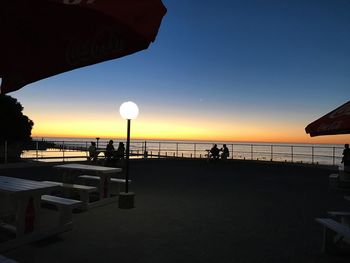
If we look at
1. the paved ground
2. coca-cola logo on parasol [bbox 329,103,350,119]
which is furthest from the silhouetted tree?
coca-cola logo on parasol [bbox 329,103,350,119]

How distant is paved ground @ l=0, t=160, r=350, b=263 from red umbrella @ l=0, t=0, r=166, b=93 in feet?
8.60

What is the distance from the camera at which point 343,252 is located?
472 centimetres

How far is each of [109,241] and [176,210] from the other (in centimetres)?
240

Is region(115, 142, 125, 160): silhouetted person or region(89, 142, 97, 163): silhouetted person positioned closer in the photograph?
region(115, 142, 125, 160): silhouetted person

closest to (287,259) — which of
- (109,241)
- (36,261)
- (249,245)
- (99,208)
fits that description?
(249,245)

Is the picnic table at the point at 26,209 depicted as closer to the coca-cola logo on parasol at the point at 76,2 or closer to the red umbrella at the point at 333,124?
the coca-cola logo on parasol at the point at 76,2

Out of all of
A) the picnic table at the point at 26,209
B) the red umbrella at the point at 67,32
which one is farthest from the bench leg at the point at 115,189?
the red umbrella at the point at 67,32

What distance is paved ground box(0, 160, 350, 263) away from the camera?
14.9 ft

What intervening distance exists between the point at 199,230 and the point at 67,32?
4.23 m

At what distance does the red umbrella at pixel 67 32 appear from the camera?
1.77m

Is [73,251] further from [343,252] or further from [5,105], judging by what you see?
[5,105]

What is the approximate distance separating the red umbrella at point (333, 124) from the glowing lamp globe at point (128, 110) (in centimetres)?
394

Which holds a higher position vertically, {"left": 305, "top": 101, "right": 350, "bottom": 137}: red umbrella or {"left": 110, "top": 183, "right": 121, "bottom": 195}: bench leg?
{"left": 305, "top": 101, "right": 350, "bottom": 137}: red umbrella

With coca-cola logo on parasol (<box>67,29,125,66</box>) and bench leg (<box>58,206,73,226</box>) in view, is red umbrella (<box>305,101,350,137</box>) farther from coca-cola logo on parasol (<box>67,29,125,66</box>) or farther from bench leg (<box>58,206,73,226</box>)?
bench leg (<box>58,206,73,226</box>)
